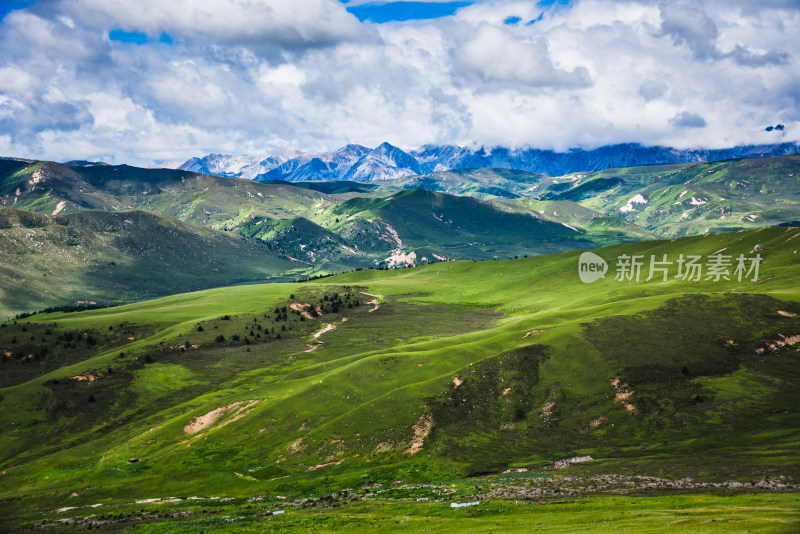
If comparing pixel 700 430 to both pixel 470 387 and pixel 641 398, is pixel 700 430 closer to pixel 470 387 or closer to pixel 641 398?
pixel 641 398

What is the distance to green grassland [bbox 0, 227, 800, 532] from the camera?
74.6 metres

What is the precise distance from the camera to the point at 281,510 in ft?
279

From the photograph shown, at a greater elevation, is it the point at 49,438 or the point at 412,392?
the point at 412,392

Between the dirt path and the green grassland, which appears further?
the dirt path

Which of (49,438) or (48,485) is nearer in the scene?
(48,485)

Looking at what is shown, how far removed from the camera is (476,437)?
114062 mm

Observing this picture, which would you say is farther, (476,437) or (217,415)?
(217,415)

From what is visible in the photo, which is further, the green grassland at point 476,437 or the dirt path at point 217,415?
the dirt path at point 217,415

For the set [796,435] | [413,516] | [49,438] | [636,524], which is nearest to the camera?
[636,524]

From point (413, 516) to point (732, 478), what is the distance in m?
46.4

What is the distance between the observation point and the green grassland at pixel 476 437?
245 ft

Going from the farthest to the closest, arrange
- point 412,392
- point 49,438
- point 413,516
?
point 49,438
point 412,392
point 413,516

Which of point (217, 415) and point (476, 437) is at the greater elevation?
point (217, 415)

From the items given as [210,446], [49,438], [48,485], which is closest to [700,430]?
[210,446]
